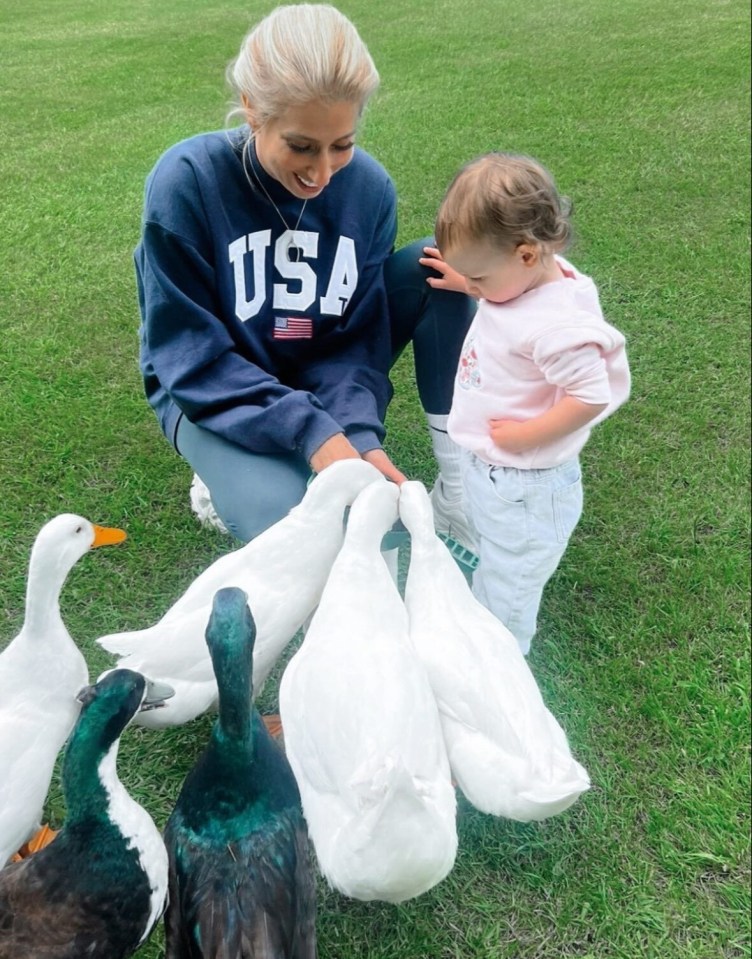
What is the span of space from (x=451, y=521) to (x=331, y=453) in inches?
26.8

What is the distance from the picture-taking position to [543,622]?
7.43 feet

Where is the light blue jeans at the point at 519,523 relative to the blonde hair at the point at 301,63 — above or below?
below

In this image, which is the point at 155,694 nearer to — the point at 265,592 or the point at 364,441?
the point at 265,592

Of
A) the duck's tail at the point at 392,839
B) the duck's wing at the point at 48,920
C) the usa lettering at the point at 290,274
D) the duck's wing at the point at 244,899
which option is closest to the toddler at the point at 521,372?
the usa lettering at the point at 290,274

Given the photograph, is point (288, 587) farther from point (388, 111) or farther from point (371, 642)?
point (388, 111)

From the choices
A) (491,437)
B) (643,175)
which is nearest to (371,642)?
(491,437)

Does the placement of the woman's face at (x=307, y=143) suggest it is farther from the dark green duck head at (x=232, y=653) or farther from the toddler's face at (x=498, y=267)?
the dark green duck head at (x=232, y=653)

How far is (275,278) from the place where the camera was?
6.49 feet

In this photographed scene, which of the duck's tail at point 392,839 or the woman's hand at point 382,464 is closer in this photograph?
the duck's tail at point 392,839

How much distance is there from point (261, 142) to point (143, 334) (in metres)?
0.60

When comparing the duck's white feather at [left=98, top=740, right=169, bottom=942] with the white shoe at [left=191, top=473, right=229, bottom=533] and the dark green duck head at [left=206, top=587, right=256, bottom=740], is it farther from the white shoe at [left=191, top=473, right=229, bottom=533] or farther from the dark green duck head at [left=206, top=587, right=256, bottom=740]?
the white shoe at [left=191, top=473, right=229, bottom=533]

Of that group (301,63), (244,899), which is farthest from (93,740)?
(301,63)

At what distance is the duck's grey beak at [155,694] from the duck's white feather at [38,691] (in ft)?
0.62

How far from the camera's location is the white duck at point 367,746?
123 centimetres
